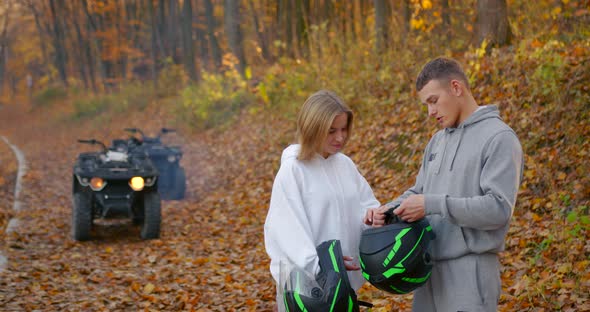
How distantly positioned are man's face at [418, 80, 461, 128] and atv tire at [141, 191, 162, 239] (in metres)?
6.76

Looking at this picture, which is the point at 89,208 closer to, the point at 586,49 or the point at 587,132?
the point at 587,132

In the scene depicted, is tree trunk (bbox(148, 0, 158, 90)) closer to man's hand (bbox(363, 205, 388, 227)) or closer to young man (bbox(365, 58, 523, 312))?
man's hand (bbox(363, 205, 388, 227))

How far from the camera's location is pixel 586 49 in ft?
28.0

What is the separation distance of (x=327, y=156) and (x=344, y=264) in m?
0.65

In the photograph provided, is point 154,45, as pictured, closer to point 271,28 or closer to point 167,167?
point 271,28

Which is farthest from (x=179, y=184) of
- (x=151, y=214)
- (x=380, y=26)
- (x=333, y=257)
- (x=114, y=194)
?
(x=333, y=257)

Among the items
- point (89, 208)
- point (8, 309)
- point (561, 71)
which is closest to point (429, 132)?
point (561, 71)

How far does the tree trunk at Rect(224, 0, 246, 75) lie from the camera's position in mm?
20016

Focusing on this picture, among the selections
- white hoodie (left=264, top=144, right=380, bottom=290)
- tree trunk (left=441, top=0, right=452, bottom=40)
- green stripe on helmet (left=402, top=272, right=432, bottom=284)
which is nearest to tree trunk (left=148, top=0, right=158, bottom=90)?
tree trunk (left=441, top=0, right=452, bottom=40)

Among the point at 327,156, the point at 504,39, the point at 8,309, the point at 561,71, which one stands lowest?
the point at 8,309

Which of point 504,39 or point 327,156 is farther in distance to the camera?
point 504,39

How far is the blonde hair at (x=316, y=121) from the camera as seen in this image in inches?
126

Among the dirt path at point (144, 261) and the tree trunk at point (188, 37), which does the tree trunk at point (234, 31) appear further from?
the dirt path at point (144, 261)

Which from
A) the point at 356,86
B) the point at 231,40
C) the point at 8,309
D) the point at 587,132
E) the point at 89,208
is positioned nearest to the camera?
the point at 8,309
